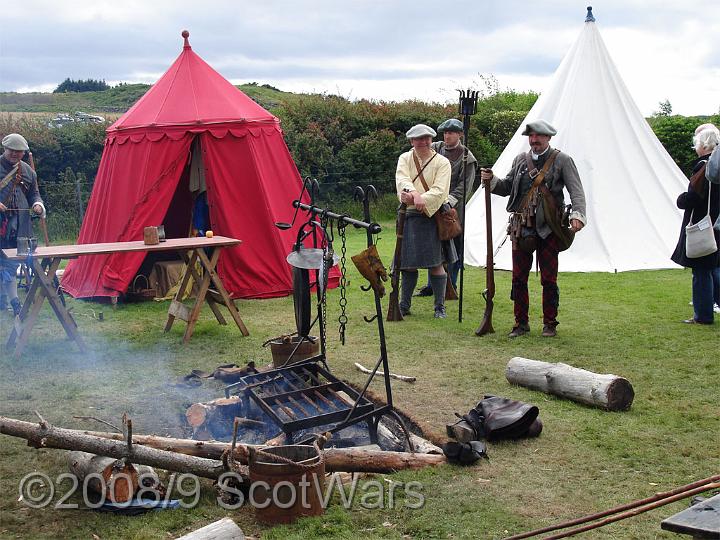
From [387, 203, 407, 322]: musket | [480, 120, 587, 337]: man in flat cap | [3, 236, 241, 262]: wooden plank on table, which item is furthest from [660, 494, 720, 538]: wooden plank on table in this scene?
[3, 236, 241, 262]: wooden plank on table

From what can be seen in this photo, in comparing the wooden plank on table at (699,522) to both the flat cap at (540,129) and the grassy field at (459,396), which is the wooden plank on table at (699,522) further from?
the flat cap at (540,129)

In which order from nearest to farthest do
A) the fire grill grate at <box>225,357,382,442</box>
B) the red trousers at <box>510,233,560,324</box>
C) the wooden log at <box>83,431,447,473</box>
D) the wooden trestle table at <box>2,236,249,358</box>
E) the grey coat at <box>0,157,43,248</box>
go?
the wooden log at <box>83,431,447,473</box> → the fire grill grate at <box>225,357,382,442</box> → the wooden trestle table at <box>2,236,249,358</box> → the red trousers at <box>510,233,560,324</box> → the grey coat at <box>0,157,43,248</box>

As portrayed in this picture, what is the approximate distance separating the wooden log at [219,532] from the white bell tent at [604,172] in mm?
6991

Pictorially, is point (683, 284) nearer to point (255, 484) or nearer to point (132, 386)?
point (132, 386)

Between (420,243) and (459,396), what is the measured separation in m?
2.30

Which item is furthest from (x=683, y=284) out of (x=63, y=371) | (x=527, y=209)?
(x=63, y=371)

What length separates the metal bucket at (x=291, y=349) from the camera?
16.5 ft

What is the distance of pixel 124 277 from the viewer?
8180 millimetres

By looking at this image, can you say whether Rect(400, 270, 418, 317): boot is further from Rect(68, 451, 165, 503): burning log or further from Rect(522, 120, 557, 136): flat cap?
Rect(68, 451, 165, 503): burning log

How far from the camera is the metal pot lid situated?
4.48 m

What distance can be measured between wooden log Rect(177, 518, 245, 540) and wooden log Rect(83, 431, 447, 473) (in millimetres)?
611

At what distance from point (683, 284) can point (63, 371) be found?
6.27m

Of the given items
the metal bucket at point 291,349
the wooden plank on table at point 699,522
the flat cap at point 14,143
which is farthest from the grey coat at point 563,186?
the flat cap at point 14,143

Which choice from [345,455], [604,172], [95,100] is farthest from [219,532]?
[95,100]
